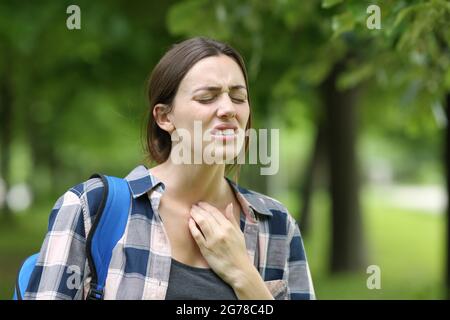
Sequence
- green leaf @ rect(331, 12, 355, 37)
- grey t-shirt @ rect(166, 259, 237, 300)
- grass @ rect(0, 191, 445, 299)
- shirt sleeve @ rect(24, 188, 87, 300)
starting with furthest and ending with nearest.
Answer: grass @ rect(0, 191, 445, 299)
green leaf @ rect(331, 12, 355, 37)
grey t-shirt @ rect(166, 259, 237, 300)
shirt sleeve @ rect(24, 188, 87, 300)

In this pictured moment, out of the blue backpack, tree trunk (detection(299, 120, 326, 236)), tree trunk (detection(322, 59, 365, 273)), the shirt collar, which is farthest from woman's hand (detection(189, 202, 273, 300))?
tree trunk (detection(299, 120, 326, 236))

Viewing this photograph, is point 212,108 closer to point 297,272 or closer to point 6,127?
point 297,272

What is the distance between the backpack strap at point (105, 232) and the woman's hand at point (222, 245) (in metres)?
0.25

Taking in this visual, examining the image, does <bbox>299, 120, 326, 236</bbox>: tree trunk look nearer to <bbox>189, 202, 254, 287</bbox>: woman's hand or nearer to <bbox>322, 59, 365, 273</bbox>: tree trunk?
<bbox>322, 59, 365, 273</bbox>: tree trunk

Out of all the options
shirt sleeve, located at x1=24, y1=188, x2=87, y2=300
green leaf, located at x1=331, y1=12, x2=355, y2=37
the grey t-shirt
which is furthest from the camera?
green leaf, located at x1=331, y1=12, x2=355, y2=37

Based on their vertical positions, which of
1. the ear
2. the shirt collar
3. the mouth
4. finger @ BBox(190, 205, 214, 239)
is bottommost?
finger @ BBox(190, 205, 214, 239)

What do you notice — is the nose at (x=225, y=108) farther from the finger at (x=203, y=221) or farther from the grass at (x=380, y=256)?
the grass at (x=380, y=256)

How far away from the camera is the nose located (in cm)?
202

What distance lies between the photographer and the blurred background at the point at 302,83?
165 inches

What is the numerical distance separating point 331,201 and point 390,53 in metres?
5.50

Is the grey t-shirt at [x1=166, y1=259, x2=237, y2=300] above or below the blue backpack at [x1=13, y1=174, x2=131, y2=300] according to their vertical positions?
below

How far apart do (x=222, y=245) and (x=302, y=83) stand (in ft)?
14.0

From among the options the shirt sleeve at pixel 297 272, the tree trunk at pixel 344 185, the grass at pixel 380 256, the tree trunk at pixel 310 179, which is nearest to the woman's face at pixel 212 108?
the shirt sleeve at pixel 297 272

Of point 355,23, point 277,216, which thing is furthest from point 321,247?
point 277,216
